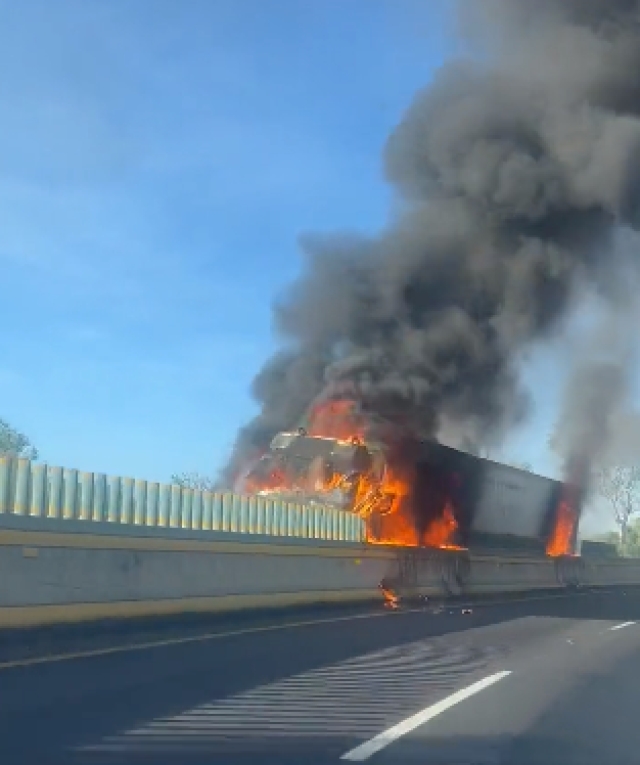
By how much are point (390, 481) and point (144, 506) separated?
27.8ft

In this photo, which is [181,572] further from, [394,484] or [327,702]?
[394,484]

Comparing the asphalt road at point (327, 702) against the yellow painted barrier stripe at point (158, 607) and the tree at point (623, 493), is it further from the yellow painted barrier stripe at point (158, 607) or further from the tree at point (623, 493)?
the tree at point (623, 493)

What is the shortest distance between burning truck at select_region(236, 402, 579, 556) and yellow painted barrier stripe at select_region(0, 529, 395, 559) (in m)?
1.50

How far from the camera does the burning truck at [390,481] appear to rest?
21297mm

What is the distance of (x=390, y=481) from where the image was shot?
21.6 metres

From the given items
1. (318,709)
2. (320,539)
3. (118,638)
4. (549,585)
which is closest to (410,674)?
(318,709)

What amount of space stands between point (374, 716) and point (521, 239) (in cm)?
1975

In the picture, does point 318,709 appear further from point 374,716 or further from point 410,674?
point 410,674

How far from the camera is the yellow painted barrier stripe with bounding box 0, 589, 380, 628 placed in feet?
36.3

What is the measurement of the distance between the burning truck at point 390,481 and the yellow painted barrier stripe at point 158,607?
249cm

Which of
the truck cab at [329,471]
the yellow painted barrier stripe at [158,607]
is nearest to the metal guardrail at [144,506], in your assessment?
the yellow painted barrier stripe at [158,607]

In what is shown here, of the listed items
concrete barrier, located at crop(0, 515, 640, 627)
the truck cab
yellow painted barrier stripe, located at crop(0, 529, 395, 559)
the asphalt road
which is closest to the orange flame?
the truck cab

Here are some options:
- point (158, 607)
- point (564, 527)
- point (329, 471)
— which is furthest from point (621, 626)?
point (564, 527)

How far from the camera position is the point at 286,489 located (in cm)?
2167
